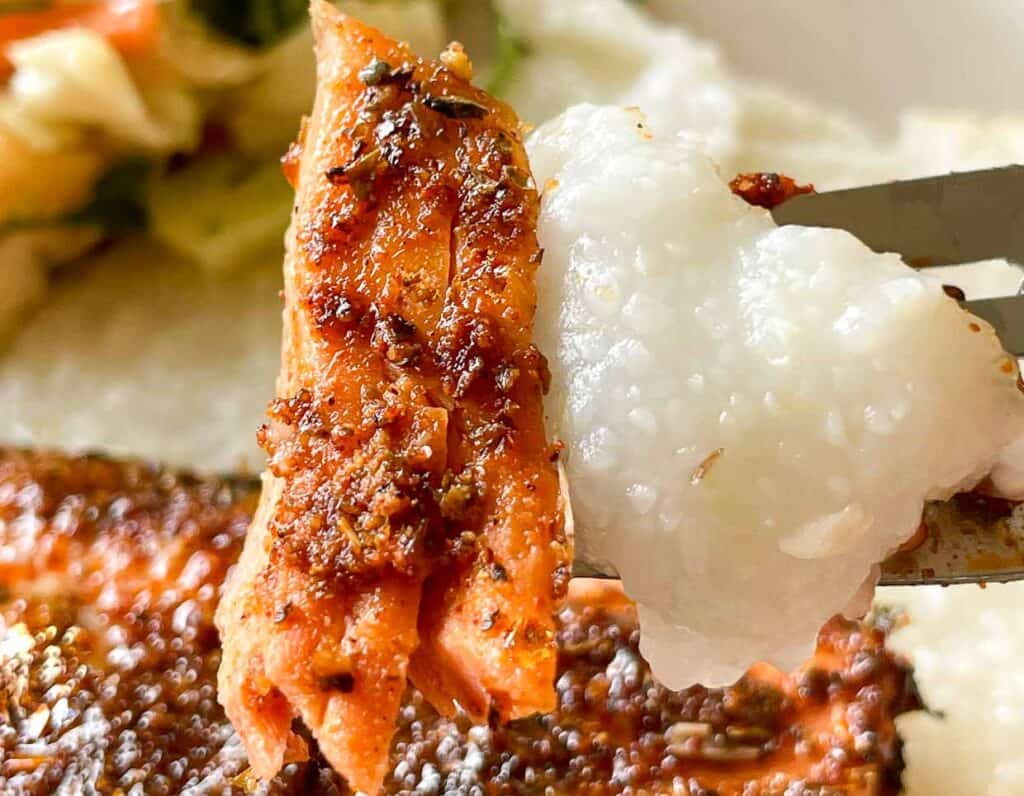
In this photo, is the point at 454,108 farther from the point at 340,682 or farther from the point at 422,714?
the point at 422,714

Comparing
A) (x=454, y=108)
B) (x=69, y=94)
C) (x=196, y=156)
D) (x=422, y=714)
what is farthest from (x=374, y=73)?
(x=196, y=156)

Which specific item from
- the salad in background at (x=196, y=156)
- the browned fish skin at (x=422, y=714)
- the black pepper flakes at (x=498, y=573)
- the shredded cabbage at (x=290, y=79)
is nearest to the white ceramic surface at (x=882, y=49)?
the salad in background at (x=196, y=156)

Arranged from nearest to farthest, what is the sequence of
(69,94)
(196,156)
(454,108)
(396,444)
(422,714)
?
(396,444), (454,108), (422,714), (69,94), (196,156)

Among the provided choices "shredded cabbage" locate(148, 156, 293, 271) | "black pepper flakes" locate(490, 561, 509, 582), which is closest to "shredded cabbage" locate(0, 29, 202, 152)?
"shredded cabbage" locate(148, 156, 293, 271)

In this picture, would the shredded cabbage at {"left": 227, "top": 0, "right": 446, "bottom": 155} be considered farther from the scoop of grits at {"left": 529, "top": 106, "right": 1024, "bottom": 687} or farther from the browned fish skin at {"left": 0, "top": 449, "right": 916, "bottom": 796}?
the scoop of grits at {"left": 529, "top": 106, "right": 1024, "bottom": 687}

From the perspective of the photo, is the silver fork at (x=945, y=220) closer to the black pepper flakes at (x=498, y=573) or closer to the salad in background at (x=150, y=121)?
the black pepper flakes at (x=498, y=573)

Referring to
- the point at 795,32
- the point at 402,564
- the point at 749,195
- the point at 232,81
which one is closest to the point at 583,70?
the point at 795,32

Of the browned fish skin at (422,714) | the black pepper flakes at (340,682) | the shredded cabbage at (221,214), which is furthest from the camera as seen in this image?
the shredded cabbage at (221,214)

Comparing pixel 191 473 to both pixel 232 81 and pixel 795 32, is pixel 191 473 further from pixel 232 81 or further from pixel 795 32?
pixel 795 32
